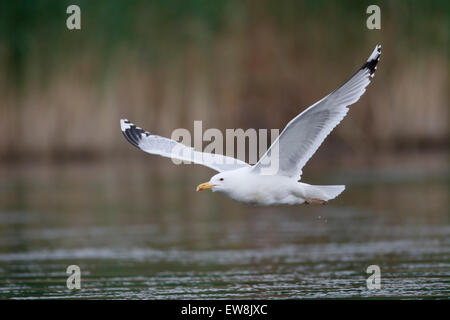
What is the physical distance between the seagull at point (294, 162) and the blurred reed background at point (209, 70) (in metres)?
15.8

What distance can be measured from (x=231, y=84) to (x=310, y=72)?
2.22 metres

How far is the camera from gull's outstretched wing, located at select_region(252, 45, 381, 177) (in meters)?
9.78

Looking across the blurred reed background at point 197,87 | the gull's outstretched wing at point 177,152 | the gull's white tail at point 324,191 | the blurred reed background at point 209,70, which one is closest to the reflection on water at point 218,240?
the blurred reed background at point 197,87

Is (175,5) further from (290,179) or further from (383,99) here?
(290,179)

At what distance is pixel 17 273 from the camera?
12117 millimetres

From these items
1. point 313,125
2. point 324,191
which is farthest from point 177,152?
point 313,125

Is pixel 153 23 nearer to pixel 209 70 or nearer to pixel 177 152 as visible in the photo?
pixel 209 70

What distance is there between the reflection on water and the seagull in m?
0.97

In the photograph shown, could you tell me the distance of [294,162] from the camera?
10.5 meters

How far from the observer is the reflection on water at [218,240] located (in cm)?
1074

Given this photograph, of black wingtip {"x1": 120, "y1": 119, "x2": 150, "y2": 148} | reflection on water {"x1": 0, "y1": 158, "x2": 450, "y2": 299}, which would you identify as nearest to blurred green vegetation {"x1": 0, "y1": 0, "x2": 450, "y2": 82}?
reflection on water {"x1": 0, "y1": 158, "x2": 450, "y2": 299}

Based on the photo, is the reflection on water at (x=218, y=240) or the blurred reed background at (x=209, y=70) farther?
the blurred reed background at (x=209, y=70)

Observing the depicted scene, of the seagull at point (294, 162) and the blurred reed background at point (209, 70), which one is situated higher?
the blurred reed background at point (209, 70)

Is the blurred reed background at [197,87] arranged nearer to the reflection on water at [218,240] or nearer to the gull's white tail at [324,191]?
the reflection on water at [218,240]
